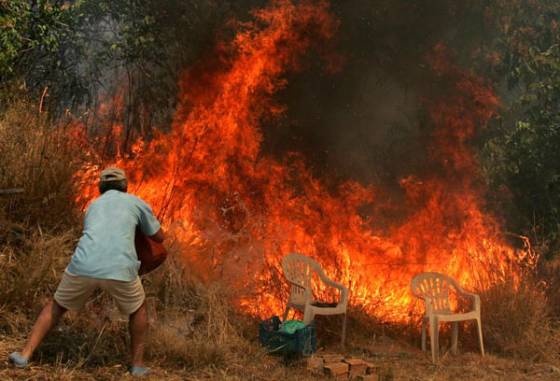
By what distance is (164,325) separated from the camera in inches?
231

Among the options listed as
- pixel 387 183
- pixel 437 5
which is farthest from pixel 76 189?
pixel 437 5

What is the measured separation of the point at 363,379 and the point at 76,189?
151 inches

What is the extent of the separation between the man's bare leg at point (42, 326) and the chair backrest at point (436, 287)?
174 inches

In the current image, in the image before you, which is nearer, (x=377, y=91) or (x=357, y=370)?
(x=357, y=370)

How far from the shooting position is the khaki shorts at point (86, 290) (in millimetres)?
4305

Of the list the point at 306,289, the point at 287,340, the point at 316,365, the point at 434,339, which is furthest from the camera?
the point at 306,289

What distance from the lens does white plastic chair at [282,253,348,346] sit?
6.58 meters

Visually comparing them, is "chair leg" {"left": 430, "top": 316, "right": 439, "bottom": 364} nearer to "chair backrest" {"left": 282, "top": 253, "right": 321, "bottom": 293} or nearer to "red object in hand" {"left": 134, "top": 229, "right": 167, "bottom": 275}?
"chair backrest" {"left": 282, "top": 253, "right": 321, "bottom": 293}

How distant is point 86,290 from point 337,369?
2.46 metres

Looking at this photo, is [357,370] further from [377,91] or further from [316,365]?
[377,91]

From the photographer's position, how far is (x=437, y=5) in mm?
11398

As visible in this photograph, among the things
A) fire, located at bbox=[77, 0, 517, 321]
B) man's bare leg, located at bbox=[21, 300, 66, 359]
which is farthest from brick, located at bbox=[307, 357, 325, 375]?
man's bare leg, located at bbox=[21, 300, 66, 359]

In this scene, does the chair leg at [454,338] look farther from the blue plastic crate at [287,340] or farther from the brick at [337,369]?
the brick at [337,369]

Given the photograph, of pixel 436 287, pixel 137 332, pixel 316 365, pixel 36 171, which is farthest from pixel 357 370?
pixel 36 171
